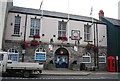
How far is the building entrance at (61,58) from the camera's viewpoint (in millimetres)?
18594

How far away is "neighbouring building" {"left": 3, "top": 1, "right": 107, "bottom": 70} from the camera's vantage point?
17.0 m

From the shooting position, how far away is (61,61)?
1878 cm

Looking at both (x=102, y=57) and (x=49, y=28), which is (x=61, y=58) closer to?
(x=49, y=28)

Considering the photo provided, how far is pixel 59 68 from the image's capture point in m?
18.4

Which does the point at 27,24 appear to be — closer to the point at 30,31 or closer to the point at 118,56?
the point at 30,31

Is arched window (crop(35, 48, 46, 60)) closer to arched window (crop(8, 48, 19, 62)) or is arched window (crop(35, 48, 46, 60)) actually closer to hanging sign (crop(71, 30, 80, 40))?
arched window (crop(8, 48, 19, 62))

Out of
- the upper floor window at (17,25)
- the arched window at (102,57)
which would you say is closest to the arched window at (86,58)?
the arched window at (102,57)

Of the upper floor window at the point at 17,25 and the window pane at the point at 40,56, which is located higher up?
the upper floor window at the point at 17,25

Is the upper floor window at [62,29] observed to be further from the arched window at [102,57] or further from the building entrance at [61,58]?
the arched window at [102,57]

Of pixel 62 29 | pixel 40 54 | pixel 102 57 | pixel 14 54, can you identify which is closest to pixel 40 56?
pixel 40 54

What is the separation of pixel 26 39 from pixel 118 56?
1335 centimetres

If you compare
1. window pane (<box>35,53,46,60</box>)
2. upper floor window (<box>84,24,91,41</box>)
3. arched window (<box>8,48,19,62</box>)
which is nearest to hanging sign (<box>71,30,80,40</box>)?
upper floor window (<box>84,24,91,41</box>)

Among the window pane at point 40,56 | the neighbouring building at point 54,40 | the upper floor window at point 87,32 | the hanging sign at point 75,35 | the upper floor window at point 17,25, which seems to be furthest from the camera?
the upper floor window at point 87,32

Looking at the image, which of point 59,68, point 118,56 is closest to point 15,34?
point 59,68
